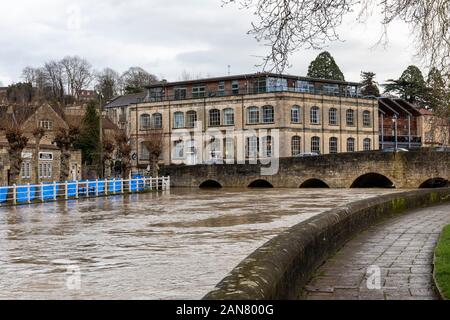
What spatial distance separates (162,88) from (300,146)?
17.8 meters

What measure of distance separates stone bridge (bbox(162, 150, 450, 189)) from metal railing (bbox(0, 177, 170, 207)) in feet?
28.0

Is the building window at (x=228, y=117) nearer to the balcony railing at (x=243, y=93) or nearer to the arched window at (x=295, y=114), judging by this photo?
the balcony railing at (x=243, y=93)

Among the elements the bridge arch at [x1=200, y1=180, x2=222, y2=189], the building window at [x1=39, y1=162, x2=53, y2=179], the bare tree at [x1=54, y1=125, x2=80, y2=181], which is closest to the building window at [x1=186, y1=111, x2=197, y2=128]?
the bridge arch at [x1=200, y1=180, x2=222, y2=189]

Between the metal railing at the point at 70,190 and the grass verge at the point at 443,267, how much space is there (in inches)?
844

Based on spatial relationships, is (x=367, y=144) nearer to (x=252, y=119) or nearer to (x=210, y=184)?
(x=252, y=119)

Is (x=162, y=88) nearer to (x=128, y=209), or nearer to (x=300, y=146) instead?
(x=300, y=146)

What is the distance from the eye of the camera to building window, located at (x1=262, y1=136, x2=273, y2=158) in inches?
2368

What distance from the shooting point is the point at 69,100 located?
330 ft

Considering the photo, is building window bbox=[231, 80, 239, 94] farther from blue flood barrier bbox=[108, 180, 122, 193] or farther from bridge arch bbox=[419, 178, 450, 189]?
blue flood barrier bbox=[108, 180, 122, 193]

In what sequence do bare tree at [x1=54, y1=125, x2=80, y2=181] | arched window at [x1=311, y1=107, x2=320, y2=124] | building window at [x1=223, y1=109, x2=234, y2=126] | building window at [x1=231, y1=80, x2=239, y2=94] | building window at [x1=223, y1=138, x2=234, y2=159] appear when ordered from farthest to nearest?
building window at [x1=231, y1=80, x2=239, y2=94], building window at [x1=223, y1=109, x2=234, y2=126], building window at [x1=223, y1=138, x2=234, y2=159], arched window at [x1=311, y1=107, x2=320, y2=124], bare tree at [x1=54, y1=125, x2=80, y2=181]

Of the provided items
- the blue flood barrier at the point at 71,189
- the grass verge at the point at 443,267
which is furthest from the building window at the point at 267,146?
the grass verge at the point at 443,267

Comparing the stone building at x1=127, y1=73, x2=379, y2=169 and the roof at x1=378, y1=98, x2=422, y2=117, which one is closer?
the stone building at x1=127, y1=73, x2=379, y2=169

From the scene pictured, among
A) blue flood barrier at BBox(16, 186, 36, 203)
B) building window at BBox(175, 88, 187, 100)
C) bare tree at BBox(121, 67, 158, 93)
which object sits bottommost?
blue flood barrier at BBox(16, 186, 36, 203)
